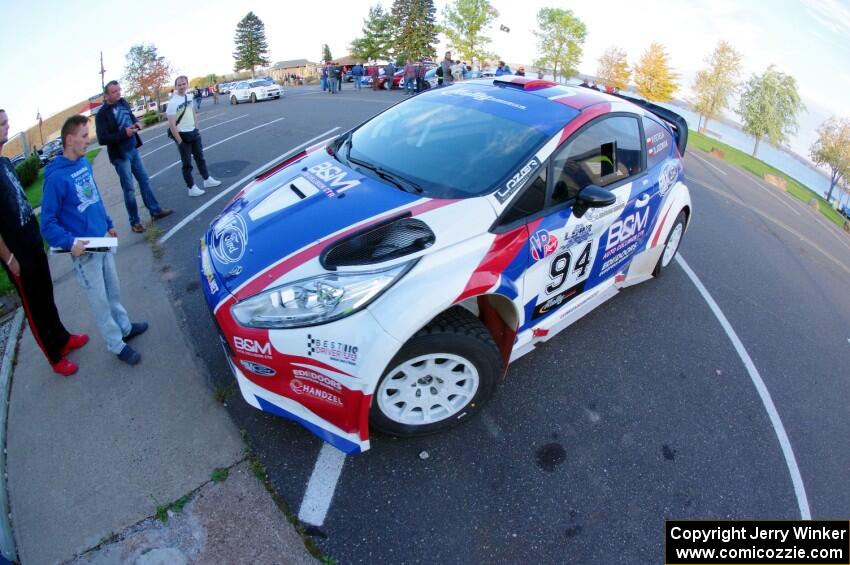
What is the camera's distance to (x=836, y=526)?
2.53 metres

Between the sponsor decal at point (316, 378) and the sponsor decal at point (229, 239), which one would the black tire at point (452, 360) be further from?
the sponsor decal at point (229, 239)

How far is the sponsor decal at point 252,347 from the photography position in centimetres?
223

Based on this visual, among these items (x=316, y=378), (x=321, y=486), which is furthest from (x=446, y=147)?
(x=321, y=486)

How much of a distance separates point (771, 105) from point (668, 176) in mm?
73499

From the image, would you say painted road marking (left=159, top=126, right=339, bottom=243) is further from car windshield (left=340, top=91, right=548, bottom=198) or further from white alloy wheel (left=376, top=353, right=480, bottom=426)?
white alloy wheel (left=376, top=353, right=480, bottom=426)

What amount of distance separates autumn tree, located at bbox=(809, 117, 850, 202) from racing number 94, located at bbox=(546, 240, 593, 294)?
274 feet

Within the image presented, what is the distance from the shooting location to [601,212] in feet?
9.90

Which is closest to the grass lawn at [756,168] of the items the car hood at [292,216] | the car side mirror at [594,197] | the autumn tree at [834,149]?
the autumn tree at [834,149]

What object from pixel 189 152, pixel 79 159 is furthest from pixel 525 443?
pixel 189 152

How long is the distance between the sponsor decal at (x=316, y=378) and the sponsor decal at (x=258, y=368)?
5.3 inches

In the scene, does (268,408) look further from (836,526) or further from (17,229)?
(836,526)

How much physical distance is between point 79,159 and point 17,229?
579mm

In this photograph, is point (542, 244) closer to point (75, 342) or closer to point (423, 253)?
point (423, 253)

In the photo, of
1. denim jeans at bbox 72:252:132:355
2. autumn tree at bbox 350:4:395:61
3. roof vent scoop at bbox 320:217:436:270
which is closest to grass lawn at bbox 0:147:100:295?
denim jeans at bbox 72:252:132:355
